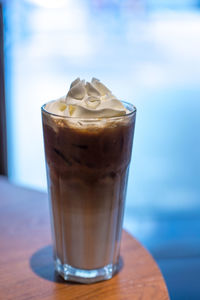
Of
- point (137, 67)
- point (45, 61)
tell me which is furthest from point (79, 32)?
point (137, 67)

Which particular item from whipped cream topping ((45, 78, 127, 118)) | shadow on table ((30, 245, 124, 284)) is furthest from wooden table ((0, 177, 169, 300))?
whipped cream topping ((45, 78, 127, 118))

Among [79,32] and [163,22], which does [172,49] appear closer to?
[163,22]

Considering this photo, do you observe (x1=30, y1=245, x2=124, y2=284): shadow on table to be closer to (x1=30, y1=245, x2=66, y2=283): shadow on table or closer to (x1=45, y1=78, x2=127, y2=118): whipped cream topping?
(x1=30, y1=245, x2=66, y2=283): shadow on table

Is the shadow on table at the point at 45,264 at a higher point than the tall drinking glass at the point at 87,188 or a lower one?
lower

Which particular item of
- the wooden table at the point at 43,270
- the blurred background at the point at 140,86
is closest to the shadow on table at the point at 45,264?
the wooden table at the point at 43,270

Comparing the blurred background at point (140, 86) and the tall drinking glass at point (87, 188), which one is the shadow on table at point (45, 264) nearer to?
the tall drinking glass at point (87, 188)

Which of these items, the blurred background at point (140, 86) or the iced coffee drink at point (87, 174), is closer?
the iced coffee drink at point (87, 174)
